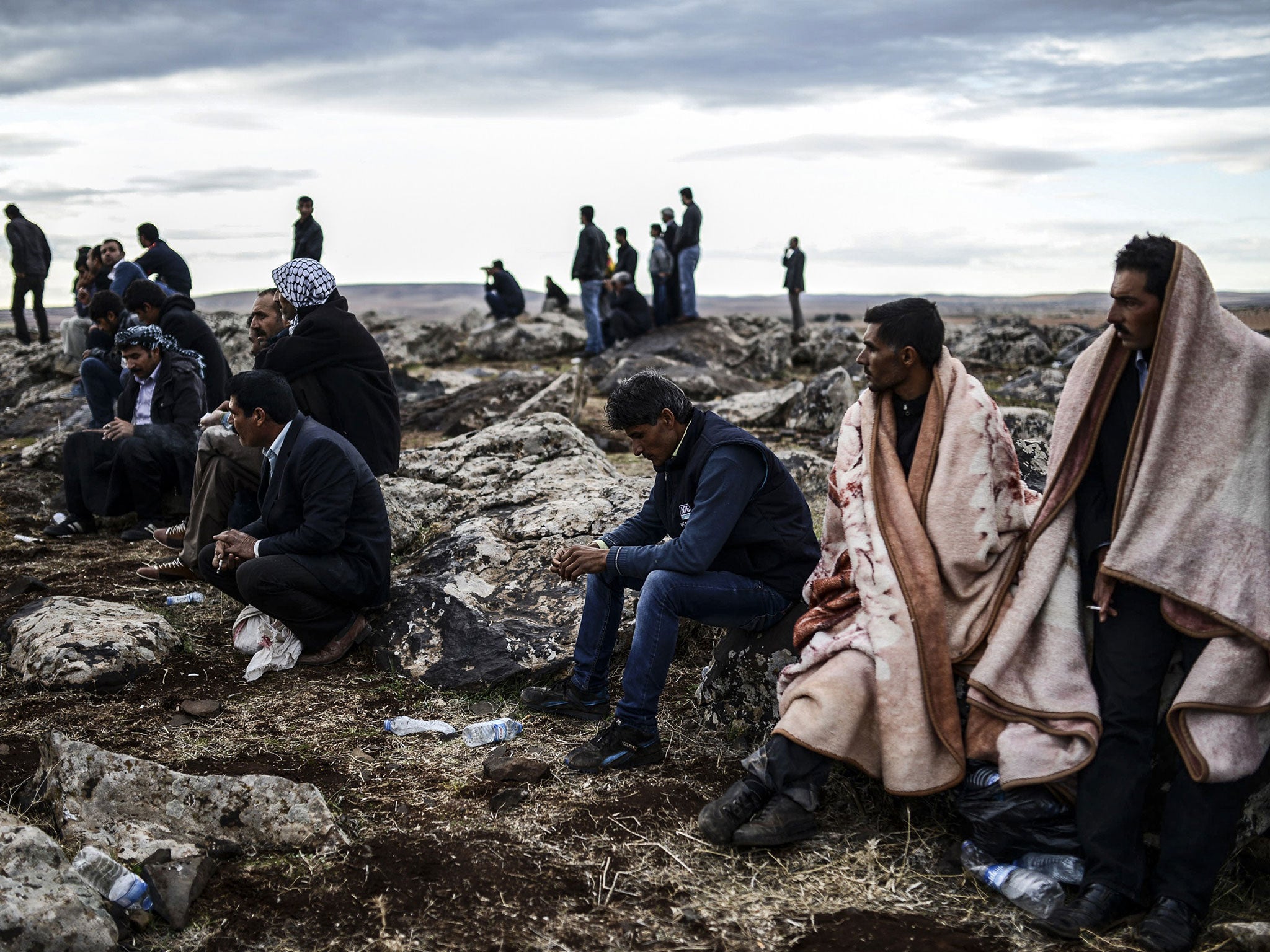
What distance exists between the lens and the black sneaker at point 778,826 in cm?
329

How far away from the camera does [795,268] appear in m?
19.8

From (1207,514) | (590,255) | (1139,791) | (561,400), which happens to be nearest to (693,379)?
(561,400)

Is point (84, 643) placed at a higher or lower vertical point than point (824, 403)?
lower

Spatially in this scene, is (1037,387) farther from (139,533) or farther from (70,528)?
(70,528)

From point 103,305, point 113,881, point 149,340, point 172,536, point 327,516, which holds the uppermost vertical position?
point 103,305

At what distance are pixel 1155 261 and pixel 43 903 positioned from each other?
3.38 metres

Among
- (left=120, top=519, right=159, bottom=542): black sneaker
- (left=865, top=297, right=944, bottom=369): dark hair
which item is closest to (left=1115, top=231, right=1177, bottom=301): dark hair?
(left=865, top=297, right=944, bottom=369): dark hair

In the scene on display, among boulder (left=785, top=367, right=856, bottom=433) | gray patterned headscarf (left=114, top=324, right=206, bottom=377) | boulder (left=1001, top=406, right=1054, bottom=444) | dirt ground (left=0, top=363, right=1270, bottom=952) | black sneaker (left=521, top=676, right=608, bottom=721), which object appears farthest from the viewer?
boulder (left=785, top=367, right=856, bottom=433)

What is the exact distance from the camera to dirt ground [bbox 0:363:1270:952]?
2908mm

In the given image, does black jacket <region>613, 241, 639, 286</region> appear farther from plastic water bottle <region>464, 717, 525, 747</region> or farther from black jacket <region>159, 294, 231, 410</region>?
plastic water bottle <region>464, 717, 525, 747</region>

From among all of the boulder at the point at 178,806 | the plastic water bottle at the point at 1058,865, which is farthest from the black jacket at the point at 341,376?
the plastic water bottle at the point at 1058,865

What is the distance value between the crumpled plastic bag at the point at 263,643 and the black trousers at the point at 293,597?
6cm

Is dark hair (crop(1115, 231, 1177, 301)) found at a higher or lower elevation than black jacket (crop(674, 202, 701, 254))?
lower

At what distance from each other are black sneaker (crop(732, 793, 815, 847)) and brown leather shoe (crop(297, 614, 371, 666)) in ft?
8.13
